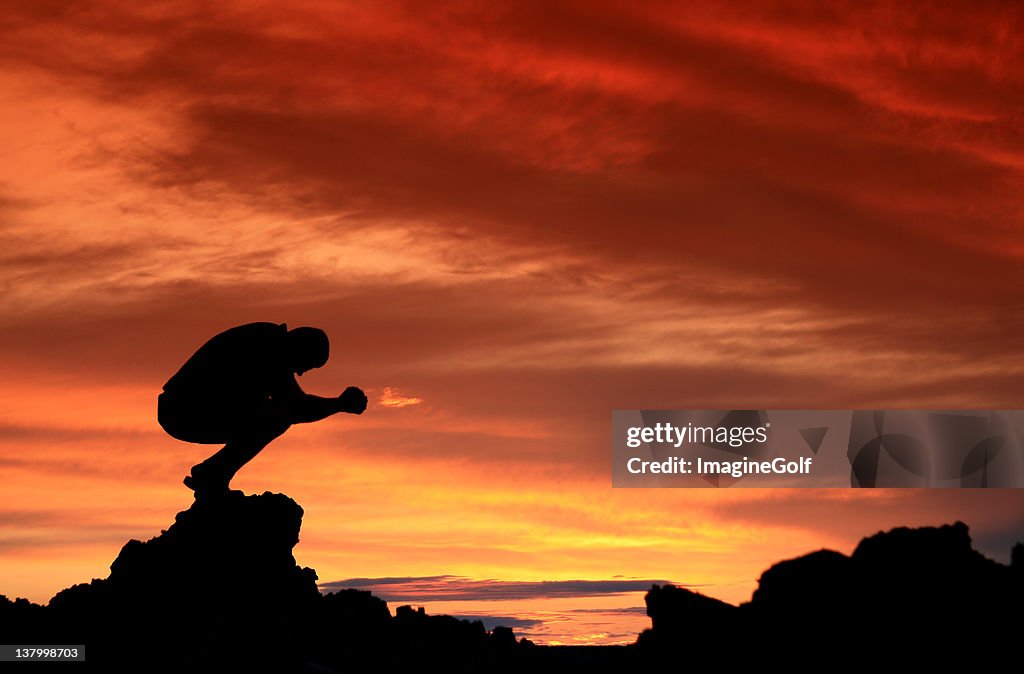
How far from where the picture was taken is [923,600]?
1867 cm

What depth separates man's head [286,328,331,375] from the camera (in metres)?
24.7

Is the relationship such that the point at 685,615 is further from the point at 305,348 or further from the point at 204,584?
the point at 204,584

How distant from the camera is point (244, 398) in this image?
24578mm

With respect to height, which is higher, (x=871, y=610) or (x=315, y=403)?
(x=315, y=403)

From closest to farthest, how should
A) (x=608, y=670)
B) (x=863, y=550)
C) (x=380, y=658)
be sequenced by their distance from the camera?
(x=863, y=550) < (x=608, y=670) < (x=380, y=658)

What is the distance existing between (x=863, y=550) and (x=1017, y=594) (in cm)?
224

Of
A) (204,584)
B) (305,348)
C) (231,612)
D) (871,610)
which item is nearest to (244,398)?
(305,348)

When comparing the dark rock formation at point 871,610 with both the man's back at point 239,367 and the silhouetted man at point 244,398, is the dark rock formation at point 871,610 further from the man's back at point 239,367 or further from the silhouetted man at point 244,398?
the man's back at point 239,367

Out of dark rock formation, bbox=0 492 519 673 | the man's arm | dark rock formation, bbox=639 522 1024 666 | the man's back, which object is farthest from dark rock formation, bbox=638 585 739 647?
the man's back

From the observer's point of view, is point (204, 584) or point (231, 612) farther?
point (204, 584)

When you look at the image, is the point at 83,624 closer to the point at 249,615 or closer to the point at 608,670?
the point at 249,615

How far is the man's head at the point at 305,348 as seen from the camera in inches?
972

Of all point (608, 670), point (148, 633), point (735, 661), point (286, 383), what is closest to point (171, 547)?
point (148, 633)

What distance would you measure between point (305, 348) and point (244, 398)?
4.77ft
